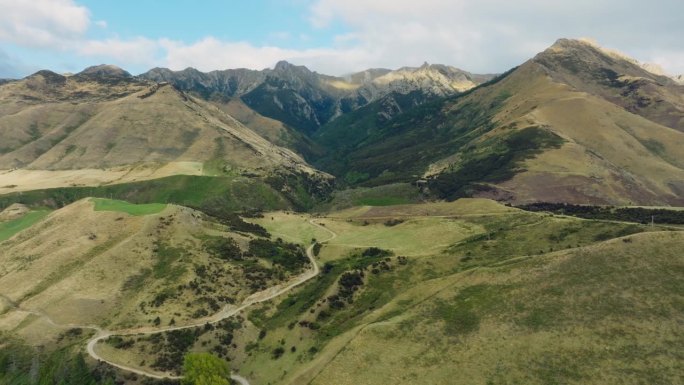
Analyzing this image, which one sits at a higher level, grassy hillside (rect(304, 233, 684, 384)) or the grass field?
the grass field

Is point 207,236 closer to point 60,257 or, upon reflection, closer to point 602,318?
point 60,257

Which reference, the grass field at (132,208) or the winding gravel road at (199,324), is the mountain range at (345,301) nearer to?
the winding gravel road at (199,324)

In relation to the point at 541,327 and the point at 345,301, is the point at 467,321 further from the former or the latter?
the point at 345,301

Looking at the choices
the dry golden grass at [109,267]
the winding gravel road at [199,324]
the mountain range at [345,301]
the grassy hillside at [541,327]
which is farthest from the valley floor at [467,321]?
the dry golden grass at [109,267]

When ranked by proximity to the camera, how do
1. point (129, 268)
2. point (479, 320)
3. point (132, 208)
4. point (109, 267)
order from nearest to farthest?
1. point (479, 320)
2. point (109, 267)
3. point (129, 268)
4. point (132, 208)

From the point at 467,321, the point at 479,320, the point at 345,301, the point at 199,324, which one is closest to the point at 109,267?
the point at 199,324

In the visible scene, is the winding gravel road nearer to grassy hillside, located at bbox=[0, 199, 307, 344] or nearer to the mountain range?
the mountain range

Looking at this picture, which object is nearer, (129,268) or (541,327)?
(541,327)

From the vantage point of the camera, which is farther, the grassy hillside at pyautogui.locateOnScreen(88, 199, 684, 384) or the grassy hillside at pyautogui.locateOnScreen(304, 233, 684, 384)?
the grassy hillside at pyautogui.locateOnScreen(88, 199, 684, 384)

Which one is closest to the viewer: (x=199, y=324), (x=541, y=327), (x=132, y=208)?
(x=541, y=327)

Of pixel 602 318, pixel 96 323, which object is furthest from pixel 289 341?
pixel 602 318

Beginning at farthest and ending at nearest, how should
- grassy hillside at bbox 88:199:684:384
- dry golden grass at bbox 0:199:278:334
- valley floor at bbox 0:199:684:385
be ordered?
dry golden grass at bbox 0:199:278:334 < grassy hillside at bbox 88:199:684:384 < valley floor at bbox 0:199:684:385

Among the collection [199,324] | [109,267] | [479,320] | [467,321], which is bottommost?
[199,324]

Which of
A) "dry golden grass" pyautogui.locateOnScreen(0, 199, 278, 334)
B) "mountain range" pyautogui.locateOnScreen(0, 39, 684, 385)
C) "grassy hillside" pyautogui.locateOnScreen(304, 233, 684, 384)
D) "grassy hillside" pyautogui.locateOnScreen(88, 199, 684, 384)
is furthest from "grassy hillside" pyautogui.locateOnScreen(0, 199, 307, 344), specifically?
"grassy hillside" pyautogui.locateOnScreen(304, 233, 684, 384)
